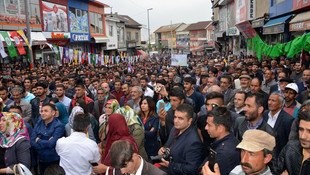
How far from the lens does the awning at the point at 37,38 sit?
16.9 metres

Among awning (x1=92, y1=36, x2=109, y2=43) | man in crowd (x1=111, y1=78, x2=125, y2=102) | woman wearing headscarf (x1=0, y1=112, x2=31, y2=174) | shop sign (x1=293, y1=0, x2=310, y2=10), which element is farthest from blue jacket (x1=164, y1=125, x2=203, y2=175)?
awning (x1=92, y1=36, x2=109, y2=43)

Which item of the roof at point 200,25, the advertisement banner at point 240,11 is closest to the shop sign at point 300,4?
the advertisement banner at point 240,11

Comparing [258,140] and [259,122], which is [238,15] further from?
[258,140]

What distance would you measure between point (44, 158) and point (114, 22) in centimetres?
3158

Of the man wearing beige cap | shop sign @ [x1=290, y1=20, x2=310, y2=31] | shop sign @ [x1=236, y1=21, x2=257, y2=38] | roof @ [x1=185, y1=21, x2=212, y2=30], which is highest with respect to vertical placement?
roof @ [x1=185, y1=21, x2=212, y2=30]

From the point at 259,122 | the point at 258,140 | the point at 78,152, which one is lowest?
the point at 78,152

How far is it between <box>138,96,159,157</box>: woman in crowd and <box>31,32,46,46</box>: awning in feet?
48.8

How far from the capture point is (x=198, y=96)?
6285 mm

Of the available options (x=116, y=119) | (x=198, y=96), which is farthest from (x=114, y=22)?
(x=116, y=119)

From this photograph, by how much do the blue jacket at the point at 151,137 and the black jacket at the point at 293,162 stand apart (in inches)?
89.1

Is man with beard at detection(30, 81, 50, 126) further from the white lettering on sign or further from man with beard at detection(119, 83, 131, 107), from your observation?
the white lettering on sign

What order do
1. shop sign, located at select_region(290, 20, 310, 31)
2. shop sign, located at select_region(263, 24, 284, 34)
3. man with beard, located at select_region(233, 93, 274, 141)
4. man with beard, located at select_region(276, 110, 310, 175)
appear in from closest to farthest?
man with beard, located at select_region(276, 110, 310, 175) < man with beard, located at select_region(233, 93, 274, 141) < shop sign, located at select_region(290, 20, 310, 31) < shop sign, located at select_region(263, 24, 284, 34)

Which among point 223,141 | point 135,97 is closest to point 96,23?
point 135,97

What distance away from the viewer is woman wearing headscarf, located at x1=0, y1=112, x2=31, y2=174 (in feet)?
11.5
